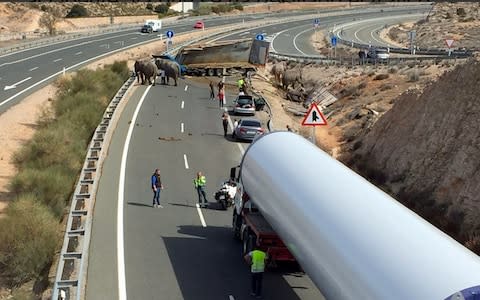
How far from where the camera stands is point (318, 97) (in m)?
51.9

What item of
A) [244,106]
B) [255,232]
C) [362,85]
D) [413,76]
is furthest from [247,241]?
[362,85]

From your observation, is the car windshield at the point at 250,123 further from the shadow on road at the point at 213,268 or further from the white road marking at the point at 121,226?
the shadow on road at the point at 213,268

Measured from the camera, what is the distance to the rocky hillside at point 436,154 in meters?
21.9

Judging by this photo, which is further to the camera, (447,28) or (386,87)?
(447,28)

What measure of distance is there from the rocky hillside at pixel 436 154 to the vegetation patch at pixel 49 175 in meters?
11.8

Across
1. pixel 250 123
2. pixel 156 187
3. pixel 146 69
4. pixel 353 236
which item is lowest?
pixel 250 123

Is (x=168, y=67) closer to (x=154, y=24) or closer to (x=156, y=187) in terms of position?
(x=156, y=187)

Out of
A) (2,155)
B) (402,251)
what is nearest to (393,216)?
(402,251)

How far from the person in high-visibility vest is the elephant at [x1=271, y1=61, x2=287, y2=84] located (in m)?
45.0

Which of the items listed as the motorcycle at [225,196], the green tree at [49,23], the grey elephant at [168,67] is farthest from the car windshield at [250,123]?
the green tree at [49,23]

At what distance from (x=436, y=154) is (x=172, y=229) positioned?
1063cm

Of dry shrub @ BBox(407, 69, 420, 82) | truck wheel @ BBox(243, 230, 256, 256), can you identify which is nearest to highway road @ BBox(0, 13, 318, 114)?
dry shrub @ BBox(407, 69, 420, 82)

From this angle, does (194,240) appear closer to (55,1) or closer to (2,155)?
(2,155)

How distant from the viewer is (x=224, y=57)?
59500 millimetres
